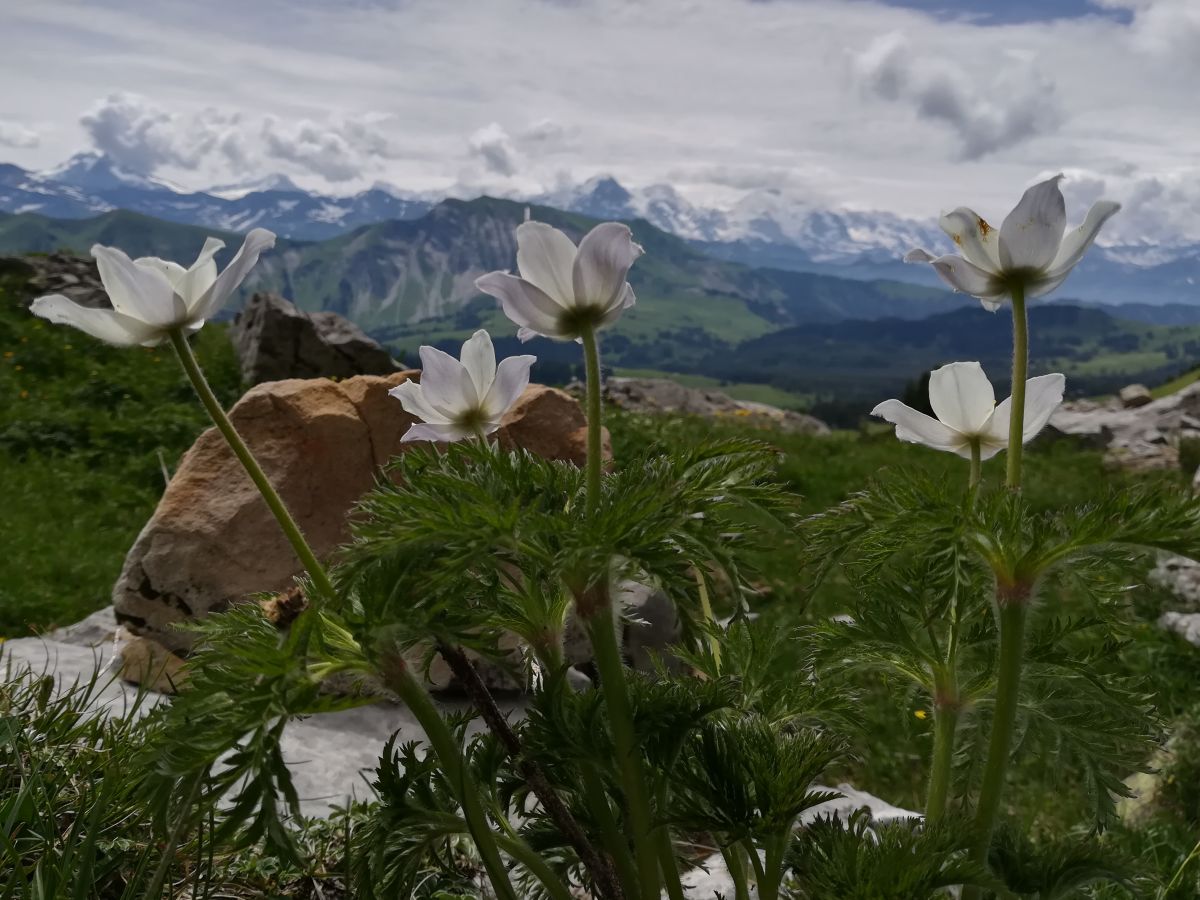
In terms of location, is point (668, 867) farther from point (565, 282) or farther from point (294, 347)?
point (294, 347)

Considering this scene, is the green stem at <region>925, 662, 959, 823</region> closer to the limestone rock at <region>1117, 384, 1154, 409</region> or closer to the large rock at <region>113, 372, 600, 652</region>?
the large rock at <region>113, 372, 600, 652</region>

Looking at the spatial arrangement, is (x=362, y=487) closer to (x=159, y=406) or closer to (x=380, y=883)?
(x=380, y=883)

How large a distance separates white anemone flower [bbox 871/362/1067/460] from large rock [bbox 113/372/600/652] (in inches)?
140

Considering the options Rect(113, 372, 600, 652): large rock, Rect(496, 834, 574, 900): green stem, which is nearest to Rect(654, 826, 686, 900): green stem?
Rect(496, 834, 574, 900): green stem

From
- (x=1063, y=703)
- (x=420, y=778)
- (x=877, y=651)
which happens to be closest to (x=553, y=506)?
(x=420, y=778)

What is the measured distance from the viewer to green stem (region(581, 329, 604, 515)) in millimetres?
1738

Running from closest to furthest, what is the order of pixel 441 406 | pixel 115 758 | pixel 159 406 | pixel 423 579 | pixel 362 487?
1. pixel 423 579
2. pixel 441 406
3. pixel 115 758
4. pixel 362 487
5. pixel 159 406

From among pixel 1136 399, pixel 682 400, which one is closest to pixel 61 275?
pixel 682 400

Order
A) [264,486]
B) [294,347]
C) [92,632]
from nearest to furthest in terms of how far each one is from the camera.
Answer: [264,486]
[92,632]
[294,347]

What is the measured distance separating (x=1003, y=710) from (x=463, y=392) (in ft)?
4.76

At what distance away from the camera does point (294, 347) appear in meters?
15.9

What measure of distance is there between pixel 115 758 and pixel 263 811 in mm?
1875

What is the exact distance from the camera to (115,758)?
307cm

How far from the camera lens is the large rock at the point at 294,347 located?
15562mm
